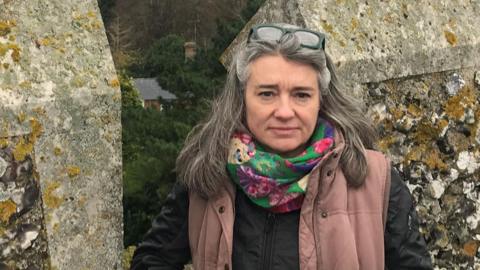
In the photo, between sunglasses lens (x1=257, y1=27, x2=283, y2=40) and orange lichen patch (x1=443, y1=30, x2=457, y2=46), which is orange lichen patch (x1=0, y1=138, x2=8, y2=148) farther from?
orange lichen patch (x1=443, y1=30, x2=457, y2=46)

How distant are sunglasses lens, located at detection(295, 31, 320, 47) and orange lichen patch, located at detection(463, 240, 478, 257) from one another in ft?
4.37

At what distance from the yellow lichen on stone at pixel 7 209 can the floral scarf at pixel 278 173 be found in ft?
2.20

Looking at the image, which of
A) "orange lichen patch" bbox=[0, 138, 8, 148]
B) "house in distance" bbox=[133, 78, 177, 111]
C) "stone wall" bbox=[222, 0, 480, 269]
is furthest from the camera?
Answer: "house in distance" bbox=[133, 78, 177, 111]

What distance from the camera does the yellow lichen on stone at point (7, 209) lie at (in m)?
1.95

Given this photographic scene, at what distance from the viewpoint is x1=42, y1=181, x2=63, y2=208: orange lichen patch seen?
2.03 meters

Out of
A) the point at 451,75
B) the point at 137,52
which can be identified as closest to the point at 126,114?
the point at 451,75

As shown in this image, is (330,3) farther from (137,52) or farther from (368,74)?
(137,52)

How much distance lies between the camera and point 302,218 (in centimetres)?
195

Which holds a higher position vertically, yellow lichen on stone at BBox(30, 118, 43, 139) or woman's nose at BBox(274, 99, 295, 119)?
woman's nose at BBox(274, 99, 295, 119)

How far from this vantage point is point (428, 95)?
2754 millimetres

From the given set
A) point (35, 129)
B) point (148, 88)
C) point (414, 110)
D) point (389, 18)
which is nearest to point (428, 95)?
point (414, 110)

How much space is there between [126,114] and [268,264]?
11358 millimetres

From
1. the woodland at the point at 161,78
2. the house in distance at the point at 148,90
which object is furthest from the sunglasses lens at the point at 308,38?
the house in distance at the point at 148,90

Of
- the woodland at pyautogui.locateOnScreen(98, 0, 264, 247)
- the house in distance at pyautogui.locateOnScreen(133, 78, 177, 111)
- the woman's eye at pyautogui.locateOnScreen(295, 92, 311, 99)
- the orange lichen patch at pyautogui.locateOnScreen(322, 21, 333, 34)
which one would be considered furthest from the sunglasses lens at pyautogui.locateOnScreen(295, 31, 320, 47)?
the house in distance at pyautogui.locateOnScreen(133, 78, 177, 111)
